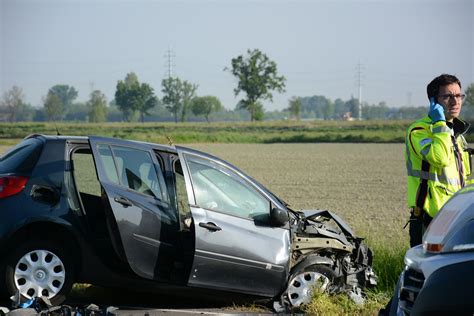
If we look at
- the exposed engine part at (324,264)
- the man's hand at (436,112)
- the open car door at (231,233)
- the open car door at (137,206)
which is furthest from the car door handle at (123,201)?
the man's hand at (436,112)

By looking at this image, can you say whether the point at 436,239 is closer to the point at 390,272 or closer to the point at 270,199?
the point at 270,199

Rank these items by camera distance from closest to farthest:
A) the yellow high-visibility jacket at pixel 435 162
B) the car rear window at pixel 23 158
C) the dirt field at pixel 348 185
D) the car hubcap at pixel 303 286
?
1. the yellow high-visibility jacket at pixel 435 162
2. the car rear window at pixel 23 158
3. the car hubcap at pixel 303 286
4. the dirt field at pixel 348 185

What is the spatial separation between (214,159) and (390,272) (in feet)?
8.10

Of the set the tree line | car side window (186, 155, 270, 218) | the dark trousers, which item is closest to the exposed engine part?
car side window (186, 155, 270, 218)

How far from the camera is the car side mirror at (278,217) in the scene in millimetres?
6625

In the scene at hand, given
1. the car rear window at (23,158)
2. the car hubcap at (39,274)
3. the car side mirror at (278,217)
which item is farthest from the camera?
the car side mirror at (278,217)

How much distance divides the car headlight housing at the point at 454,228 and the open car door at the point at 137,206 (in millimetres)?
2981

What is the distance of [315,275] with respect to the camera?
6.92m

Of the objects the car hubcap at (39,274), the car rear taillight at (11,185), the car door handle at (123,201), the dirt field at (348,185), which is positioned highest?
the car rear taillight at (11,185)

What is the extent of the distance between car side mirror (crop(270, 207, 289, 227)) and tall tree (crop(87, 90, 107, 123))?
135 metres

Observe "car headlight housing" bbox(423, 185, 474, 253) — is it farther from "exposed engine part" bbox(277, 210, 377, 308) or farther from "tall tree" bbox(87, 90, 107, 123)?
"tall tree" bbox(87, 90, 107, 123)

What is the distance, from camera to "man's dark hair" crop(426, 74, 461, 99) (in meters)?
6.37

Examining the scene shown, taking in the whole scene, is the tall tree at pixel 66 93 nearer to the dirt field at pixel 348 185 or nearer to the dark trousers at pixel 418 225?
the dirt field at pixel 348 185

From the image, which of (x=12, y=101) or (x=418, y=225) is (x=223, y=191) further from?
(x=12, y=101)
